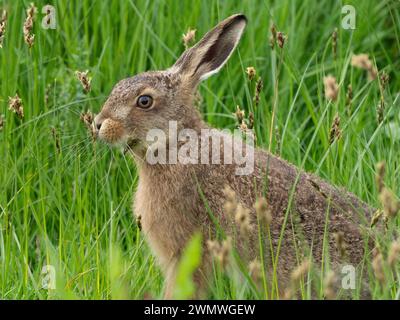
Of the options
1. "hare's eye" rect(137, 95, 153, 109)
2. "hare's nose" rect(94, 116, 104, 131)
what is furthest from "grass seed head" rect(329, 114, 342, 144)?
"hare's nose" rect(94, 116, 104, 131)

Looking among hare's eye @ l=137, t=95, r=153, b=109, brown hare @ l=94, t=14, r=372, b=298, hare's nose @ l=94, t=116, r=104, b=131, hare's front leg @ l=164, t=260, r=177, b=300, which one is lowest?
hare's front leg @ l=164, t=260, r=177, b=300

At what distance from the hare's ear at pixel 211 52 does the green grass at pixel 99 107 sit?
22cm

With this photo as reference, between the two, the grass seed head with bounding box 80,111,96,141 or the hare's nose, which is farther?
the hare's nose

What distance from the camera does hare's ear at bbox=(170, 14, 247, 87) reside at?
5.71 m

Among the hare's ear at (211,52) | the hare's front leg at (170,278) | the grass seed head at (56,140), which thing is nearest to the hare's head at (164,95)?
the hare's ear at (211,52)

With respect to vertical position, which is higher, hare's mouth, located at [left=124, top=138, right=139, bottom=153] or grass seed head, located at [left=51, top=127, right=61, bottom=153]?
grass seed head, located at [left=51, top=127, right=61, bottom=153]

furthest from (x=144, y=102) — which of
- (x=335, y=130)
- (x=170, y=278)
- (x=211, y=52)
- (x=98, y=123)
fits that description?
(x=335, y=130)

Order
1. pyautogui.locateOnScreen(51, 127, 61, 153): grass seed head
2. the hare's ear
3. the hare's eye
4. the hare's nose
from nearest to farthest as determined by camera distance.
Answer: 1. pyautogui.locateOnScreen(51, 127, 61, 153): grass seed head
2. the hare's nose
3. the hare's eye
4. the hare's ear

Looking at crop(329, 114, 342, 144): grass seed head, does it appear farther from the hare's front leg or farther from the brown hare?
the hare's front leg

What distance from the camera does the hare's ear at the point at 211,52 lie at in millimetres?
5707

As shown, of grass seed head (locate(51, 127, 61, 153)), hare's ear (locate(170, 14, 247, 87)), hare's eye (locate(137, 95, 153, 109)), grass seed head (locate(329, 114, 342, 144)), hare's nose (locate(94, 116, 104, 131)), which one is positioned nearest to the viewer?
grass seed head (locate(329, 114, 342, 144))

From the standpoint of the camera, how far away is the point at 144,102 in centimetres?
555
